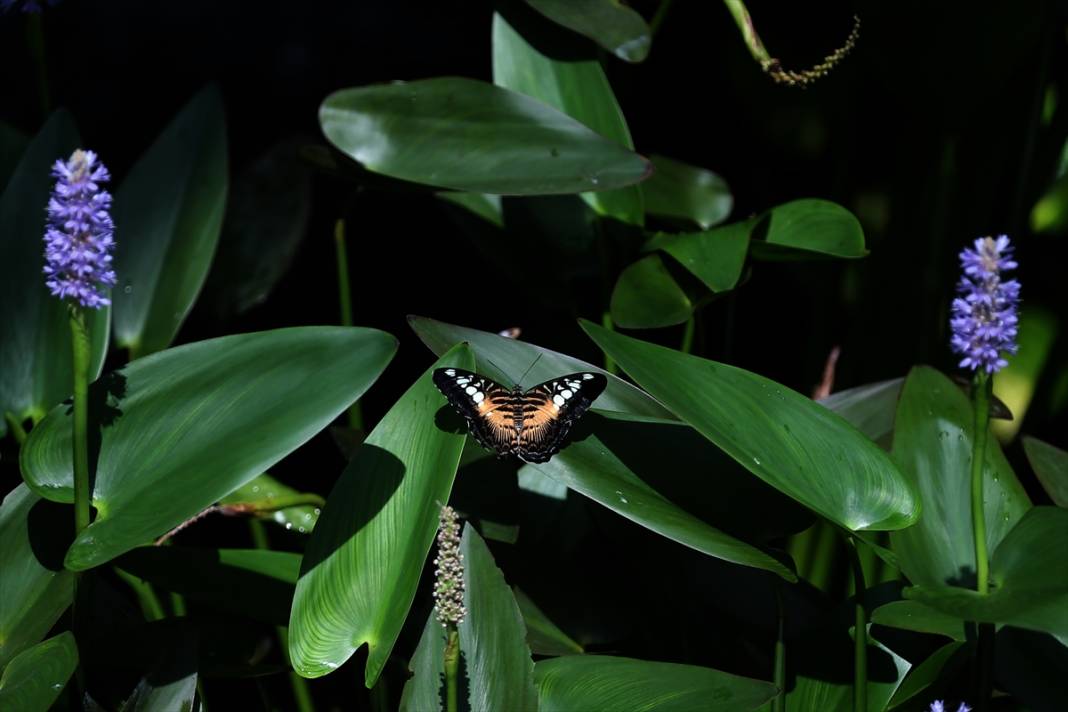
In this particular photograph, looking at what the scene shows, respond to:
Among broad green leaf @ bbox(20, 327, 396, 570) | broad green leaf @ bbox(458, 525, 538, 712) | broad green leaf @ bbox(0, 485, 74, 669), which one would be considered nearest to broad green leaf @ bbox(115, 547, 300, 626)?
broad green leaf @ bbox(0, 485, 74, 669)

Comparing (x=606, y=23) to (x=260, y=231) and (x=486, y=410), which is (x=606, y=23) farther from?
(x=260, y=231)

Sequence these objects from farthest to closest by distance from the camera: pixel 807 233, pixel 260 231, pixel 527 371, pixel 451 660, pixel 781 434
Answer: pixel 260 231 < pixel 807 233 < pixel 527 371 < pixel 781 434 < pixel 451 660

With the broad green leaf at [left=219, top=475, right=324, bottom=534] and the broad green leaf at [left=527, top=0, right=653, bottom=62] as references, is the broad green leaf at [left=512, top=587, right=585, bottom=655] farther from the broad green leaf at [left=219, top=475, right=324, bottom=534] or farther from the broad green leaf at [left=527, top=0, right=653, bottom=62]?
the broad green leaf at [left=527, top=0, right=653, bottom=62]

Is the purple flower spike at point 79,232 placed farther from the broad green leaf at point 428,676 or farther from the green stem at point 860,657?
the green stem at point 860,657

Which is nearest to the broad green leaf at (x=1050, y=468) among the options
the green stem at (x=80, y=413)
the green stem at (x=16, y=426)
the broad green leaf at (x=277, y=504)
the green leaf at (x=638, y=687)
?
the green leaf at (x=638, y=687)

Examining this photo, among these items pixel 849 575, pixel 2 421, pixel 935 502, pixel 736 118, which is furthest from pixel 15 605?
pixel 736 118

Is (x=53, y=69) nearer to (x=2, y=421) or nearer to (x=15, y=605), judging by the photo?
(x=2, y=421)

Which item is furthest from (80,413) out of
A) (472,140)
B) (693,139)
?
(693,139)
